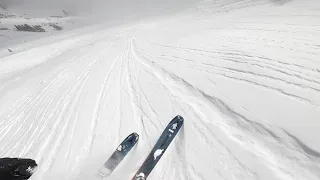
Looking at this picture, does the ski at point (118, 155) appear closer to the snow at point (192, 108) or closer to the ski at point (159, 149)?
the snow at point (192, 108)

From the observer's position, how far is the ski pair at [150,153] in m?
4.41

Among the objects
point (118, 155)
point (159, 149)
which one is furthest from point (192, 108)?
point (118, 155)

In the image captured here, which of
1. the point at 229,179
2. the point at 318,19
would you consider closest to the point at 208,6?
the point at 318,19

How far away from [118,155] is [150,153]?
1.92 feet

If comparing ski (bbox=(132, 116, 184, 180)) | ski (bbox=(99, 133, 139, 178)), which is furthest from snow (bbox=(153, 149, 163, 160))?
ski (bbox=(99, 133, 139, 178))

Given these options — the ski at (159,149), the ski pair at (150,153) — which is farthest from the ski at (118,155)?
the ski at (159,149)

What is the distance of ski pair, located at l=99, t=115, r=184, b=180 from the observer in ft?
14.5

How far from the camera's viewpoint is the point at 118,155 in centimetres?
496

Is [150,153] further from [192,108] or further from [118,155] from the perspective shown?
[192,108]

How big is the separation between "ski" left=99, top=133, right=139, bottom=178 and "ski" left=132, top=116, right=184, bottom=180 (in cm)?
48

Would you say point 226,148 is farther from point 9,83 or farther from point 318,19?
point 9,83

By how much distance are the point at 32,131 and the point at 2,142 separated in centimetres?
68

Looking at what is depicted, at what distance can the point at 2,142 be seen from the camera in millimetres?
6789

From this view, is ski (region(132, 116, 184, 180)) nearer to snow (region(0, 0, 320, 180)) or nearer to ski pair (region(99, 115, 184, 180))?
ski pair (region(99, 115, 184, 180))
